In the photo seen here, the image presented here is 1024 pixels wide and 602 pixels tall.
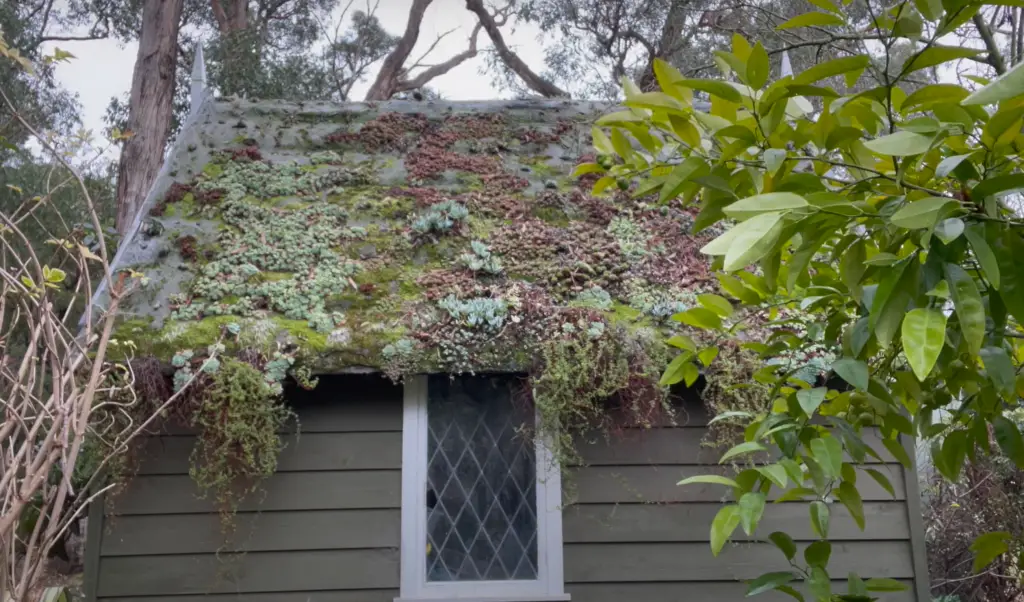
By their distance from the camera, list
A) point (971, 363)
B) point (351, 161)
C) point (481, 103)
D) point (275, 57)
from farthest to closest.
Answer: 1. point (275, 57)
2. point (481, 103)
3. point (351, 161)
4. point (971, 363)

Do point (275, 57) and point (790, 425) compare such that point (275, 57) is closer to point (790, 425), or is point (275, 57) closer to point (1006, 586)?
point (1006, 586)

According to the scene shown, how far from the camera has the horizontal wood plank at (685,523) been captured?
4.17m

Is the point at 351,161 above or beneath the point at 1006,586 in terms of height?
above

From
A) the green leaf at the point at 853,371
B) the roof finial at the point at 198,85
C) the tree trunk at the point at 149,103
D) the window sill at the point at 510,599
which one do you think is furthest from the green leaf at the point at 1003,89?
the tree trunk at the point at 149,103

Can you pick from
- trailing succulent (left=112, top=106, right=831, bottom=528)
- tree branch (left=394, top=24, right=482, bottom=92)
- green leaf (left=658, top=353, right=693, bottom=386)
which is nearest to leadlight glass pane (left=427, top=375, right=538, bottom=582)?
trailing succulent (left=112, top=106, right=831, bottom=528)

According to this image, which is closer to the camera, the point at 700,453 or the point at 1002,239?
the point at 1002,239

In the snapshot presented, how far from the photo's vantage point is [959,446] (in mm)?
1974

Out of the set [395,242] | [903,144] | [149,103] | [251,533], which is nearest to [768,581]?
[903,144]

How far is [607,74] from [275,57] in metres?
6.28

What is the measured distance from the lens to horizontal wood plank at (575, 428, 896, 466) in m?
4.22

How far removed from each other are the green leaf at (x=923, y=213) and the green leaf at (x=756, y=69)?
45 cm

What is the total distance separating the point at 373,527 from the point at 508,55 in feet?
42.0

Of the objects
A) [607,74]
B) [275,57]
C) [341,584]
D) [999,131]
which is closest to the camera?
[999,131]

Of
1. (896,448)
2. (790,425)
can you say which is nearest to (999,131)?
(790,425)
